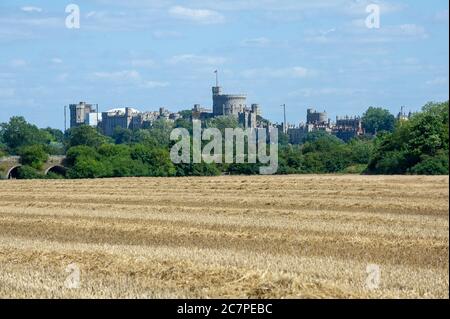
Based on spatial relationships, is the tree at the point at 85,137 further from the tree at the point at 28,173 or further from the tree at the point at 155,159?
the tree at the point at 155,159

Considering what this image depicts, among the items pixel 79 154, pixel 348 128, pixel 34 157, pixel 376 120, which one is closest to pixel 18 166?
pixel 34 157

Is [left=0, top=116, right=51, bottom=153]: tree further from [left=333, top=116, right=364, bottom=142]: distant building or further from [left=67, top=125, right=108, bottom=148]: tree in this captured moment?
[left=333, top=116, right=364, bottom=142]: distant building

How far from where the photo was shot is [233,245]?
21594 millimetres

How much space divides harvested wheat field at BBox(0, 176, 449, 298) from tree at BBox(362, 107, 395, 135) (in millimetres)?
109655

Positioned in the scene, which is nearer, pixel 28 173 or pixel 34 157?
pixel 28 173

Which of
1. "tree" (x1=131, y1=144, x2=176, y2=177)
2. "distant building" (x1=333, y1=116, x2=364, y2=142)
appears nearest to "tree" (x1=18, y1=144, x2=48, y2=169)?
"tree" (x1=131, y1=144, x2=176, y2=177)

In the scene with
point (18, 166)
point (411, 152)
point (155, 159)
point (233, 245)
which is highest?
point (411, 152)

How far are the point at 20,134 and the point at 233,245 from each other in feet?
420

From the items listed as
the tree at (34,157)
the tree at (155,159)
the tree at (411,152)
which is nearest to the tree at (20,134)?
the tree at (34,157)

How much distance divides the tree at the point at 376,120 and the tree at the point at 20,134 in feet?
184

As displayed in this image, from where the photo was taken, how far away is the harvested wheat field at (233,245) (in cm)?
1427

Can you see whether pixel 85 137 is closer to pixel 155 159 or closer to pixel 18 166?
pixel 18 166

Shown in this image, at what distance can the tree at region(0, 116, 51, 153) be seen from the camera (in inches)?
5679
